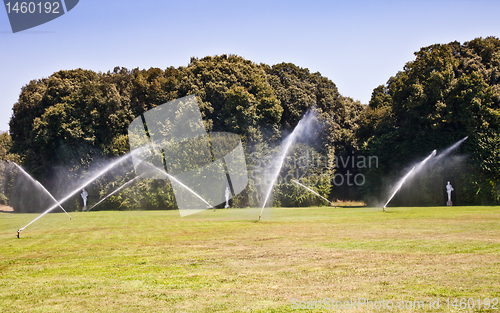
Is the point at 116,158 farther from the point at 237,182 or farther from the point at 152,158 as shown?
the point at 237,182

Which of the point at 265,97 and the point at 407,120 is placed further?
the point at 265,97

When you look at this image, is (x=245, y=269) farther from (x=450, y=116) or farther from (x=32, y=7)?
(x=450, y=116)

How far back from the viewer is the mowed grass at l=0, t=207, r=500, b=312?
7.80m

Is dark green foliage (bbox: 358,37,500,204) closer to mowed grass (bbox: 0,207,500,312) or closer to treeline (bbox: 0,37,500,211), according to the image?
treeline (bbox: 0,37,500,211)

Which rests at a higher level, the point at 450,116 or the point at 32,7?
the point at 32,7

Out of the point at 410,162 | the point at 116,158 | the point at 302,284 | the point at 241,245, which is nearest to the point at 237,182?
the point at 116,158

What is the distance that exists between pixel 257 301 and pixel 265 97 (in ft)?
132

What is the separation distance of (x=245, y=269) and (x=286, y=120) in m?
41.0

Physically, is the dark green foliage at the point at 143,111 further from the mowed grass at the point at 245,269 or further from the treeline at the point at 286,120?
the mowed grass at the point at 245,269

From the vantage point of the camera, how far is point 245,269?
10328mm

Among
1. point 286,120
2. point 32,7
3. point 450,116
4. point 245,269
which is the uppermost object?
point 32,7

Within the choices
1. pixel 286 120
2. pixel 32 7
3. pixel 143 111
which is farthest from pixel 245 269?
pixel 143 111

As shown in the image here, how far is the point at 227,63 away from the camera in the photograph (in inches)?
1924

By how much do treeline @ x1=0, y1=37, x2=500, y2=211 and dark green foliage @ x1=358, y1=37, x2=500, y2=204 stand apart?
0.34ft
